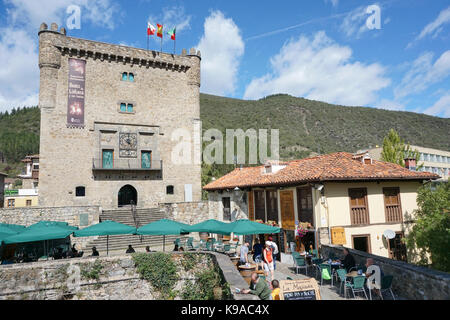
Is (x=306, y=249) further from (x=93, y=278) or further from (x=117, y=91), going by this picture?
(x=117, y=91)

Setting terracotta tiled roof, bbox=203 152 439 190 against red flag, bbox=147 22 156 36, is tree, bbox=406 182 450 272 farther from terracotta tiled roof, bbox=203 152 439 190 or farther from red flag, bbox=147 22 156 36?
red flag, bbox=147 22 156 36

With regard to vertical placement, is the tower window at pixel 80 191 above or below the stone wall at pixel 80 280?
above

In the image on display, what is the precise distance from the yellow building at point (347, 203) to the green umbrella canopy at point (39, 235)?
11.1 meters

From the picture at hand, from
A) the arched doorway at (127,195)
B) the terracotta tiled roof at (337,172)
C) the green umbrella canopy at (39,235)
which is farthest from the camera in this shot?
the arched doorway at (127,195)

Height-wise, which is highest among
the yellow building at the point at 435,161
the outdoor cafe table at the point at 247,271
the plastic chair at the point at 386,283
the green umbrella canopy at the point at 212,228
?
the yellow building at the point at 435,161

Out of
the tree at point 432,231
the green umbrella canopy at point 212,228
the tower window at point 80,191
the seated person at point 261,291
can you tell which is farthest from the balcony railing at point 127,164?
the seated person at point 261,291

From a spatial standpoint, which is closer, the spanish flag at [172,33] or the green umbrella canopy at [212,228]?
the green umbrella canopy at [212,228]

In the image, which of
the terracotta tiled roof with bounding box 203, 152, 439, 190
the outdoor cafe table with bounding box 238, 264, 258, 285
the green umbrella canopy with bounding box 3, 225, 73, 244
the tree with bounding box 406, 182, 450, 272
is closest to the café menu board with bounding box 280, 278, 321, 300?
the outdoor cafe table with bounding box 238, 264, 258, 285

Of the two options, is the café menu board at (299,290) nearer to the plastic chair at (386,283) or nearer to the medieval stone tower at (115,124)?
→ the plastic chair at (386,283)

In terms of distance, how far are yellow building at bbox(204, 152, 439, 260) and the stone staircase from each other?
357 inches

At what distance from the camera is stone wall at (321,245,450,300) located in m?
7.04

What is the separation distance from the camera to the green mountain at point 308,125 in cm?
6494

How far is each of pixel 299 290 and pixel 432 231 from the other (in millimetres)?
9645

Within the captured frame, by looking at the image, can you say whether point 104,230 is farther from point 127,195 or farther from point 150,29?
point 150,29
